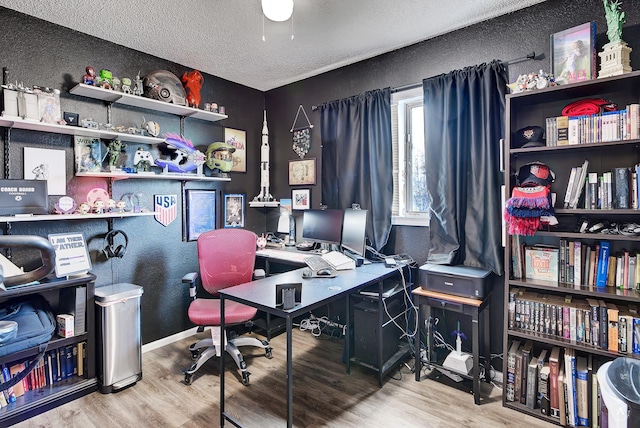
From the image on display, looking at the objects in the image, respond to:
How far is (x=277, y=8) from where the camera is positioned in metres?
1.96

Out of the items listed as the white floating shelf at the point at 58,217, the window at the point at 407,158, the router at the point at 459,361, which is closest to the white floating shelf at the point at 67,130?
the white floating shelf at the point at 58,217

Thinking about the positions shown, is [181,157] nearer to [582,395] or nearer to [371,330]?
[371,330]

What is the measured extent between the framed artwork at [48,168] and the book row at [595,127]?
11.1 feet

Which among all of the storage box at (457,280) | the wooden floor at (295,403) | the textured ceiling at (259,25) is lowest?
the wooden floor at (295,403)

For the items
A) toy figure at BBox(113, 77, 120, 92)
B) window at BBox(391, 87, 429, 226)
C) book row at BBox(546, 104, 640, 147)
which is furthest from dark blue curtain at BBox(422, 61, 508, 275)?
toy figure at BBox(113, 77, 120, 92)

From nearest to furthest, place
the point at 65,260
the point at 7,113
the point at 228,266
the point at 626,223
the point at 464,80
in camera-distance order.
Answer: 1. the point at 626,223
2. the point at 7,113
3. the point at 65,260
4. the point at 464,80
5. the point at 228,266

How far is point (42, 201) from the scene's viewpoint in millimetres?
2279

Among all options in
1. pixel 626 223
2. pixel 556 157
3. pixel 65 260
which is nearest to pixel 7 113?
pixel 65 260

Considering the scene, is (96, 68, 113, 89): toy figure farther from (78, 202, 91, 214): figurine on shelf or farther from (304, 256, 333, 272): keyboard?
(304, 256, 333, 272): keyboard

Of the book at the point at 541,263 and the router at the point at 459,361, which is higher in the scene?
the book at the point at 541,263

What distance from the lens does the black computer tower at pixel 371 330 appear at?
2.48 m

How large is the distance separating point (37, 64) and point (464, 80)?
3.15 meters

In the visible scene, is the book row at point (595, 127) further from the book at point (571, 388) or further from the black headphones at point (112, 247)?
the black headphones at point (112, 247)

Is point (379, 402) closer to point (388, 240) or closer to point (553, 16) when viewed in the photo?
point (388, 240)
